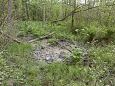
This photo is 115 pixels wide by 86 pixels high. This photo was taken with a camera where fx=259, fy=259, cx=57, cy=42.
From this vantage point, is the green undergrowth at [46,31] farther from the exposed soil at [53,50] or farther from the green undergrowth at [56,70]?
the green undergrowth at [56,70]

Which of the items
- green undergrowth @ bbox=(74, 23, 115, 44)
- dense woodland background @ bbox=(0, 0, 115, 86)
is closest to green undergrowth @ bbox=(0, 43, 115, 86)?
dense woodland background @ bbox=(0, 0, 115, 86)

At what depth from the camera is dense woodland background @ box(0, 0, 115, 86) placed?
5.08m

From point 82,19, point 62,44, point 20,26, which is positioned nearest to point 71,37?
point 62,44

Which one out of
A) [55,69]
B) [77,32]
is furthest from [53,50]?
[77,32]

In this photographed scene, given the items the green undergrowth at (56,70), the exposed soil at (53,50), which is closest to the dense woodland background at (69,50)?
the green undergrowth at (56,70)

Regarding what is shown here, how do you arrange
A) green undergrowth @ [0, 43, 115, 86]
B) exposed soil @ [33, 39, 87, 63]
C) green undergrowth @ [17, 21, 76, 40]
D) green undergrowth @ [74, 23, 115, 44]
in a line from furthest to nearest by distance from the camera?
green undergrowth @ [17, 21, 76, 40] < green undergrowth @ [74, 23, 115, 44] < exposed soil @ [33, 39, 87, 63] < green undergrowth @ [0, 43, 115, 86]

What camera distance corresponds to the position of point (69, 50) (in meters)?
7.19

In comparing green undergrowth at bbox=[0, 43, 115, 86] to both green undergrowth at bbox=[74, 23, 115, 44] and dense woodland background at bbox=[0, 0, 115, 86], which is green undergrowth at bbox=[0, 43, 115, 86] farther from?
green undergrowth at bbox=[74, 23, 115, 44]

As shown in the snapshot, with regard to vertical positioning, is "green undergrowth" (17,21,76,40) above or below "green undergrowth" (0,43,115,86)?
below

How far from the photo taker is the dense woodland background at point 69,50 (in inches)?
200

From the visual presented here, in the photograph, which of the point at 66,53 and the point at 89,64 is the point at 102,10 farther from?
the point at 89,64

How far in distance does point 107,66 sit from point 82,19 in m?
4.66

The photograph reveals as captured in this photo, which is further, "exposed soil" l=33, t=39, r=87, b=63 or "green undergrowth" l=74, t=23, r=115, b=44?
"green undergrowth" l=74, t=23, r=115, b=44

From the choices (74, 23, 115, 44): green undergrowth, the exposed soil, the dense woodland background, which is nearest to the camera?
the dense woodland background
